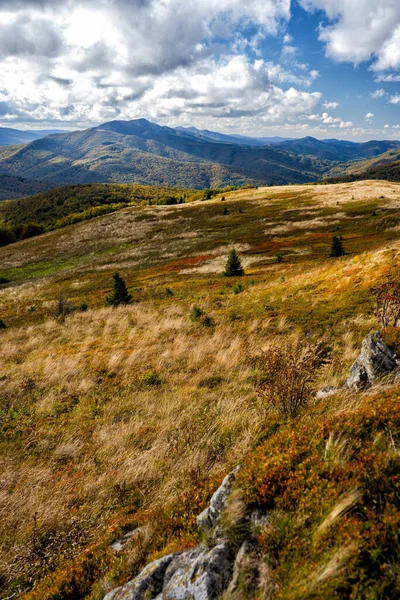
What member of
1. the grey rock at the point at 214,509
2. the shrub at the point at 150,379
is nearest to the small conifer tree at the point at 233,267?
the shrub at the point at 150,379

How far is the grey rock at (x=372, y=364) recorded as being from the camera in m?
6.36

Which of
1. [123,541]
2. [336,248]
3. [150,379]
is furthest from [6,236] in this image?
[123,541]

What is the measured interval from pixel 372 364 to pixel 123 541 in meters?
5.60

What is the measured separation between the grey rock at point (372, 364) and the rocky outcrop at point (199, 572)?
4.21 metres

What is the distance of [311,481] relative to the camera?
338 cm

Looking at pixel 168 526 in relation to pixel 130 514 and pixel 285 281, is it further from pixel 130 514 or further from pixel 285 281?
pixel 285 281

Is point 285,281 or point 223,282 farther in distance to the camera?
point 223,282

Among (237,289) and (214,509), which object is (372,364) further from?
(237,289)

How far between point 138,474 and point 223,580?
11.3 feet

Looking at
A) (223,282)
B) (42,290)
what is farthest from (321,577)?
(42,290)

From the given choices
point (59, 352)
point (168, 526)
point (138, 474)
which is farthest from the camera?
point (59, 352)

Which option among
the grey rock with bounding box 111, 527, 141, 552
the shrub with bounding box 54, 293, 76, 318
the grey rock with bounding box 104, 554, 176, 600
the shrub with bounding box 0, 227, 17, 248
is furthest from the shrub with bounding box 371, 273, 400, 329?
the shrub with bounding box 0, 227, 17, 248

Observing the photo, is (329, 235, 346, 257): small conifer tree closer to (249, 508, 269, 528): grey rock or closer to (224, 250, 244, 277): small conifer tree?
(224, 250, 244, 277): small conifer tree

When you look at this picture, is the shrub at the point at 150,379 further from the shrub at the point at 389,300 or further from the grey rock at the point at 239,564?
the shrub at the point at 389,300
